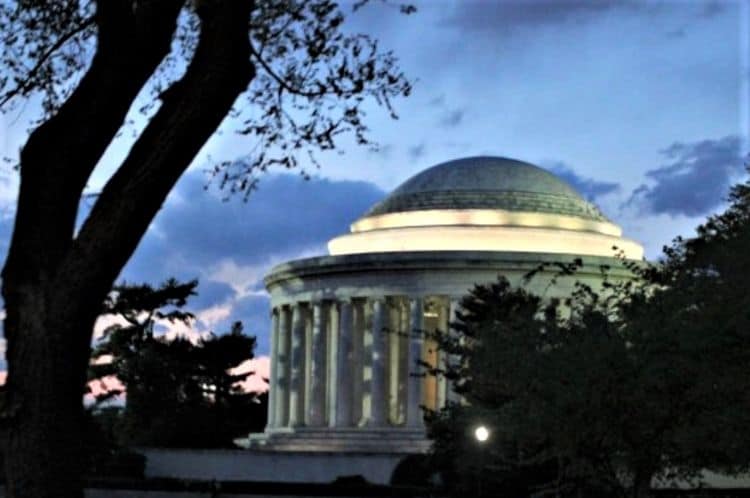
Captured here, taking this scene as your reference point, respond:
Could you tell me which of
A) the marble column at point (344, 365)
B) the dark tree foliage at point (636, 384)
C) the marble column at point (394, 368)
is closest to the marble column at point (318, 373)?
the marble column at point (344, 365)

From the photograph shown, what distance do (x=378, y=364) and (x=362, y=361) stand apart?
6.02 ft

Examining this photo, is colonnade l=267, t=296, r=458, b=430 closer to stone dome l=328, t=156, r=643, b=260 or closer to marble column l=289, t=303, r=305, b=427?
marble column l=289, t=303, r=305, b=427

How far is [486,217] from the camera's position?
81.1 meters

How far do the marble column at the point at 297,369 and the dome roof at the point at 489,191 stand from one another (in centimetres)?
751

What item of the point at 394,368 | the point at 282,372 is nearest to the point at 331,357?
the point at 394,368

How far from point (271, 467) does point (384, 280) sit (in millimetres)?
13433

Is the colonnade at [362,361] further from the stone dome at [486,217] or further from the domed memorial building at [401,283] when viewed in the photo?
the stone dome at [486,217]

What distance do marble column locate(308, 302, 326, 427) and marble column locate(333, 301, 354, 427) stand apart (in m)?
1.62

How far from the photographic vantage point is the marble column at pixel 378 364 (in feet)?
255

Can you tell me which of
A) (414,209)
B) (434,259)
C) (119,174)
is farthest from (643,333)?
(414,209)

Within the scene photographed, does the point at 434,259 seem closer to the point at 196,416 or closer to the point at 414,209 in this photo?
the point at 414,209

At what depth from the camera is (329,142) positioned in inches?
614

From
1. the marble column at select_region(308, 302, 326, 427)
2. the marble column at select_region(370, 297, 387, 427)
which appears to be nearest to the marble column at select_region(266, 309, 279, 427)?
the marble column at select_region(308, 302, 326, 427)

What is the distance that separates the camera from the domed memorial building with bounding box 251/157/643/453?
76.2 m
